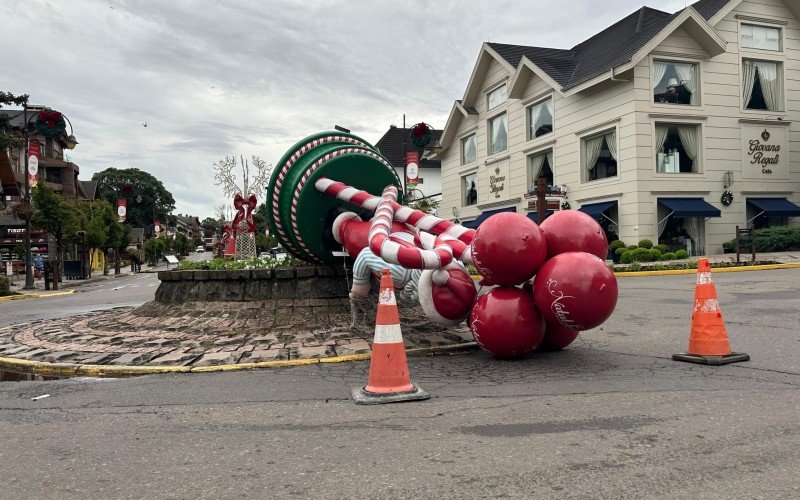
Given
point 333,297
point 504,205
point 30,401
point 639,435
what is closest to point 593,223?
point 639,435

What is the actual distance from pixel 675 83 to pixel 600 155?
12.3 feet

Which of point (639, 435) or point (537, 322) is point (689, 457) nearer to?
point (639, 435)

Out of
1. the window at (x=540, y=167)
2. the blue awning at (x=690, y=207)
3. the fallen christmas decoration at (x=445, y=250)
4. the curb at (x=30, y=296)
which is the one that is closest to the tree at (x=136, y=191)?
the curb at (x=30, y=296)

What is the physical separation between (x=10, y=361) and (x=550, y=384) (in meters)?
6.02

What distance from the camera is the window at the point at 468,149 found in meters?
33.7

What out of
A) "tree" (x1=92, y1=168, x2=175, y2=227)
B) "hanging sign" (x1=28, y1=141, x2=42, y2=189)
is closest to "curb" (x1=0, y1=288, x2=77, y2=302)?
"hanging sign" (x1=28, y1=141, x2=42, y2=189)

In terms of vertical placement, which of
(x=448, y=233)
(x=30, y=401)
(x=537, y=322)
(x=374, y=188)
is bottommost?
(x=30, y=401)

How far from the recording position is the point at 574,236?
5.81 meters

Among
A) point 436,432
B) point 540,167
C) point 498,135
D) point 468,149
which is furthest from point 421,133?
point 436,432

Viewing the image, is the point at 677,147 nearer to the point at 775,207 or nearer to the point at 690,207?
the point at 690,207

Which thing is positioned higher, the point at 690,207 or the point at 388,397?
the point at 690,207

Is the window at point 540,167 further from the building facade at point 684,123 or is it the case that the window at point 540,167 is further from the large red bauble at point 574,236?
the large red bauble at point 574,236

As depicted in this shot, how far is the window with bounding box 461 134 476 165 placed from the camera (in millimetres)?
33656

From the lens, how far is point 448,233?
23.3 ft
